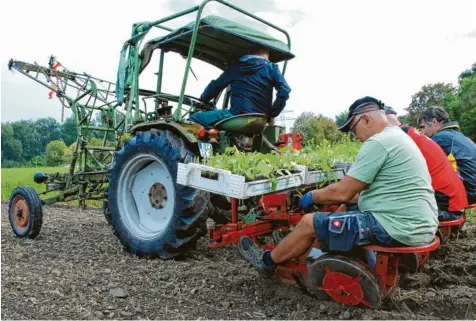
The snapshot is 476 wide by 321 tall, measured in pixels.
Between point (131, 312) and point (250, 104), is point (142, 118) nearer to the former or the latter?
point (250, 104)

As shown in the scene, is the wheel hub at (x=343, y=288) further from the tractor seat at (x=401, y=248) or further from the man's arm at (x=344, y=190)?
the man's arm at (x=344, y=190)

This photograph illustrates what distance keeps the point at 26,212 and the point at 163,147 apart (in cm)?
262

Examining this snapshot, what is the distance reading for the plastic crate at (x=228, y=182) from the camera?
137 inches

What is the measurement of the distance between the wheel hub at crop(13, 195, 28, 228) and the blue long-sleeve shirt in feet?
10.4

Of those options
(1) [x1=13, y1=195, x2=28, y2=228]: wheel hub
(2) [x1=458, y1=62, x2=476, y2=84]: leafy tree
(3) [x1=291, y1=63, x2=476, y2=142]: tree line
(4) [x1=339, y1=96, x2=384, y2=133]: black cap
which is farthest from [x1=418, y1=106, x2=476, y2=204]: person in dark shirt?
(2) [x1=458, y1=62, x2=476, y2=84]: leafy tree

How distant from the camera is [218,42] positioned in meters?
5.91

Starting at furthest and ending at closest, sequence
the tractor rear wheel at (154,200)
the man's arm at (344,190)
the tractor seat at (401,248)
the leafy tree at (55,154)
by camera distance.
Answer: the leafy tree at (55,154) < the tractor rear wheel at (154,200) < the man's arm at (344,190) < the tractor seat at (401,248)

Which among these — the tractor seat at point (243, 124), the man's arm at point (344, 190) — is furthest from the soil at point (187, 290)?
the tractor seat at point (243, 124)

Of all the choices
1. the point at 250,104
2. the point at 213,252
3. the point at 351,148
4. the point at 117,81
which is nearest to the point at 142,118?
the point at 117,81

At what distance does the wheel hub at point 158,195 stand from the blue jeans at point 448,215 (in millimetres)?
2844

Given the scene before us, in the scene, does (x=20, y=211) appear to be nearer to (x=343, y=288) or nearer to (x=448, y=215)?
(x=343, y=288)

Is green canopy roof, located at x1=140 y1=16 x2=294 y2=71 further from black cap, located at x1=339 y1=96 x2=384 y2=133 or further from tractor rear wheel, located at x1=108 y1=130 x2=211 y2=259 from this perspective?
black cap, located at x1=339 y1=96 x2=384 y2=133

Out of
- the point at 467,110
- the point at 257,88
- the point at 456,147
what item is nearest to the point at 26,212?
the point at 257,88

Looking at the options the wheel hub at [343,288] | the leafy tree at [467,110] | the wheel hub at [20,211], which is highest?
the leafy tree at [467,110]
